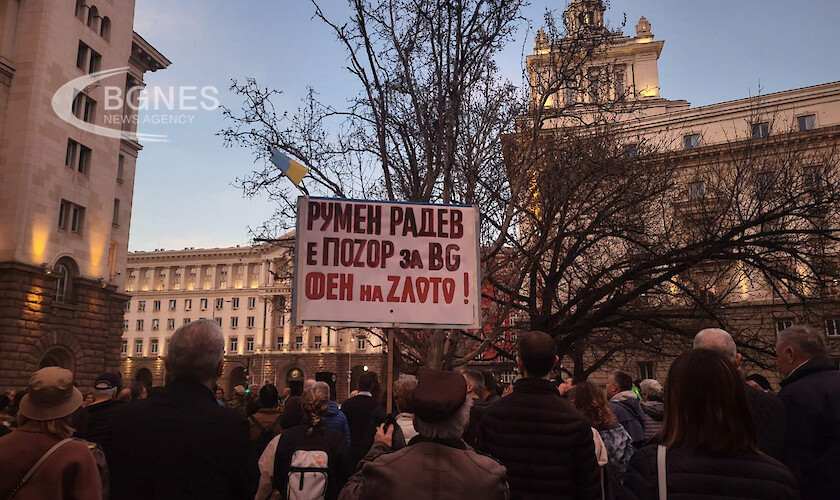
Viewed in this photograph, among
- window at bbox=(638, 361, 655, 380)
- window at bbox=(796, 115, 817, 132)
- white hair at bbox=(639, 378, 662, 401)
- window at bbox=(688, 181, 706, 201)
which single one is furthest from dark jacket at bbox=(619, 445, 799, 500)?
window at bbox=(796, 115, 817, 132)

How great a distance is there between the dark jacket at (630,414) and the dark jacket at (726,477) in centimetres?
373

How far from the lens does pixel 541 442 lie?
3.46 m

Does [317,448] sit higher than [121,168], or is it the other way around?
[121,168]

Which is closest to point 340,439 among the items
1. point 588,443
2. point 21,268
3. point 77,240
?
point 588,443

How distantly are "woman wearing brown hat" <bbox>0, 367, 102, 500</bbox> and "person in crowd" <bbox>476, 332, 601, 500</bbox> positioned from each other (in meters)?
2.09

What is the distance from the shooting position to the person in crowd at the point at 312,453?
466 centimetres

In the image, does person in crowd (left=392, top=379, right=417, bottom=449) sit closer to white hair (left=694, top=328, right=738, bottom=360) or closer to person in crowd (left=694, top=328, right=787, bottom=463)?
white hair (left=694, top=328, right=738, bottom=360)

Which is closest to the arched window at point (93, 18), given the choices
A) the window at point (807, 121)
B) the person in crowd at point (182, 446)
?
the person in crowd at point (182, 446)

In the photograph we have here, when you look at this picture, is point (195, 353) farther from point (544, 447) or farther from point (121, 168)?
point (121, 168)

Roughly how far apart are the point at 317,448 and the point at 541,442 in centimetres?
197

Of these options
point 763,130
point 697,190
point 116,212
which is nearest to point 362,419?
point 697,190

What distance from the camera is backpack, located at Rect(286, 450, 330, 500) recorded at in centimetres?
459

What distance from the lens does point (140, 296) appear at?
299 feet

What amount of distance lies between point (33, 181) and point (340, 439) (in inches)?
1072
